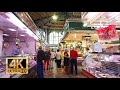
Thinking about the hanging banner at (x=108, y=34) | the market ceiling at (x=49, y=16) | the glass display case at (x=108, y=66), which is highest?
the market ceiling at (x=49, y=16)

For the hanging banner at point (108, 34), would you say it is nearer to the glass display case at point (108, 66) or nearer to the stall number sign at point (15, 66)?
the glass display case at point (108, 66)

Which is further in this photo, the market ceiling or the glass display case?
the market ceiling

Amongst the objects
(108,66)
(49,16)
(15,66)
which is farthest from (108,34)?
(49,16)

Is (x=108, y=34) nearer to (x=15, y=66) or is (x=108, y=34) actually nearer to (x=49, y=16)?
(x=15, y=66)

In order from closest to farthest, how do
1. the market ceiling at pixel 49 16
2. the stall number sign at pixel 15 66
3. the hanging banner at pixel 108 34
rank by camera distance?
1. the stall number sign at pixel 15 66
2. the hanging banner at pixel 108 34
3. the market ceiling at pixel 49 16

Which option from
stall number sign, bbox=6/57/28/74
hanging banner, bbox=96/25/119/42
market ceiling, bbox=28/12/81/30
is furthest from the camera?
market ceiling, bbox=28/12/81/30

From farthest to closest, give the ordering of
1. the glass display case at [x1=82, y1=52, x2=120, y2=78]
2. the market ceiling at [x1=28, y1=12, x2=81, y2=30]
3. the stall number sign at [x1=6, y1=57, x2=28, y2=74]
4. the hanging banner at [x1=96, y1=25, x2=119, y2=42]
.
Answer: the market ceiling at [x1=28, y1=12, x2=81, y2=30] → the hanging banner at [x1=96, y1=25, x2=119, y2=42] → the glass display case at [x1=82, y1=52, x2=120, y2=78] → the stall number sign at [x1=6, y1=57, x2=28, y2=74]

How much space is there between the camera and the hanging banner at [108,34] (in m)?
5.22

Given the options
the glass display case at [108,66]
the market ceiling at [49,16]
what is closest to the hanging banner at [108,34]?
the glass display case at [108,66]

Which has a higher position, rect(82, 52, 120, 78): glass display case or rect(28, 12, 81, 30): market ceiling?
rect(28, 12, 81, 30): market ceiling

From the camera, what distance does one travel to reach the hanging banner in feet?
17.1

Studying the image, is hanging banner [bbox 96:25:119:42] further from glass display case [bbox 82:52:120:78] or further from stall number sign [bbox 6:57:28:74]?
stall number sign [bbox 6:57:28:74]

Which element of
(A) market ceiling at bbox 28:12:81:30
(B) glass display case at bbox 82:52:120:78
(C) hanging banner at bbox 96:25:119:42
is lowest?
(B) glass display case at bbox 82:52:120:78

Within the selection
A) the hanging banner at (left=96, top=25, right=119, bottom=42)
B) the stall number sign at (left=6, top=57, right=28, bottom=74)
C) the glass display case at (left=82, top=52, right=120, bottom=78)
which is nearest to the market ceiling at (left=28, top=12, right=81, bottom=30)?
the hanging banner at (left=96, top=25, right=119, bottom=42)
